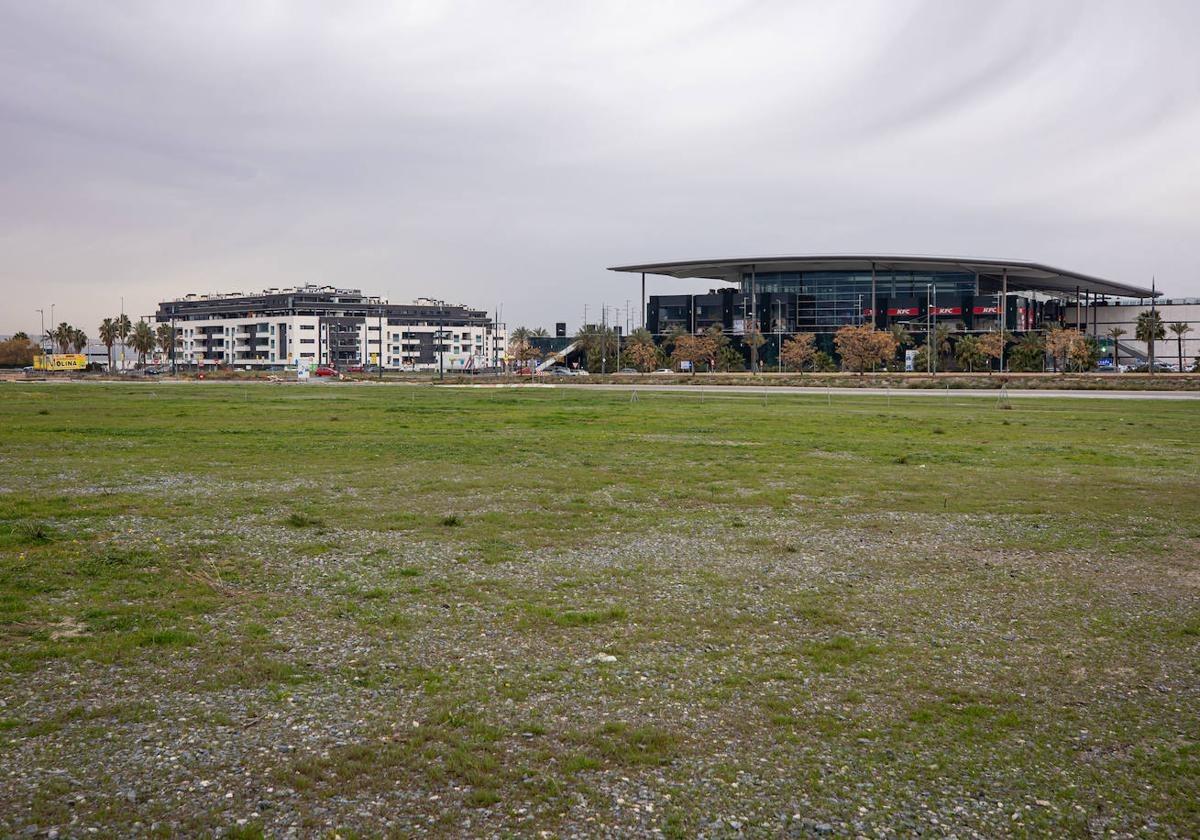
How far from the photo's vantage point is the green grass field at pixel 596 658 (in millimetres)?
7426

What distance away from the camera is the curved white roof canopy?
171 meters

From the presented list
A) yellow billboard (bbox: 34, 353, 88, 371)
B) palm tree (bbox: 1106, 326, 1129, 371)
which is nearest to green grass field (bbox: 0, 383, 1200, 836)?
palm tree (bbox: 1106, 326, 1129, 371)

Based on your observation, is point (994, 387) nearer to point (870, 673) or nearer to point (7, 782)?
point (870, 673)

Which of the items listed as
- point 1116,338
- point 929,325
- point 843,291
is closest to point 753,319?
point 843,291

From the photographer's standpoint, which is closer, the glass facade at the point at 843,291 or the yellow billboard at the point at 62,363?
the glass facade at the point at 843,291

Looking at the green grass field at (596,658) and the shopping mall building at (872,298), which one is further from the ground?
the shopping mall building at (872,298)

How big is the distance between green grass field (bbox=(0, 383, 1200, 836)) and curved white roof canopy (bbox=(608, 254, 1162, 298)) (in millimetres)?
155556

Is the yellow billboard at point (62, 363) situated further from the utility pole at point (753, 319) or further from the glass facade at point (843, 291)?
the glass facade at point (843, 291)

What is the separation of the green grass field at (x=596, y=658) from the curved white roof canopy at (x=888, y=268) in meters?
156

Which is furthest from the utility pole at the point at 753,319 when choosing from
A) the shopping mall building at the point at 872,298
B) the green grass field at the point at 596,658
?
the green grass field at the point at 596,658

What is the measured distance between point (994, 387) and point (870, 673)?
321 ft

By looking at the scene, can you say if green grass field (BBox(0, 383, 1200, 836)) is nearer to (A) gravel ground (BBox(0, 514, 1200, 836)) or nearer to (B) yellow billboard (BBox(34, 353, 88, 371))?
(A) gravel ground (BBox(0, 514, 1200, 836))

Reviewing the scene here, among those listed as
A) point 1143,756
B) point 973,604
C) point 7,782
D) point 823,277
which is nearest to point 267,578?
point 7,782

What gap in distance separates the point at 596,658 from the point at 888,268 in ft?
597
